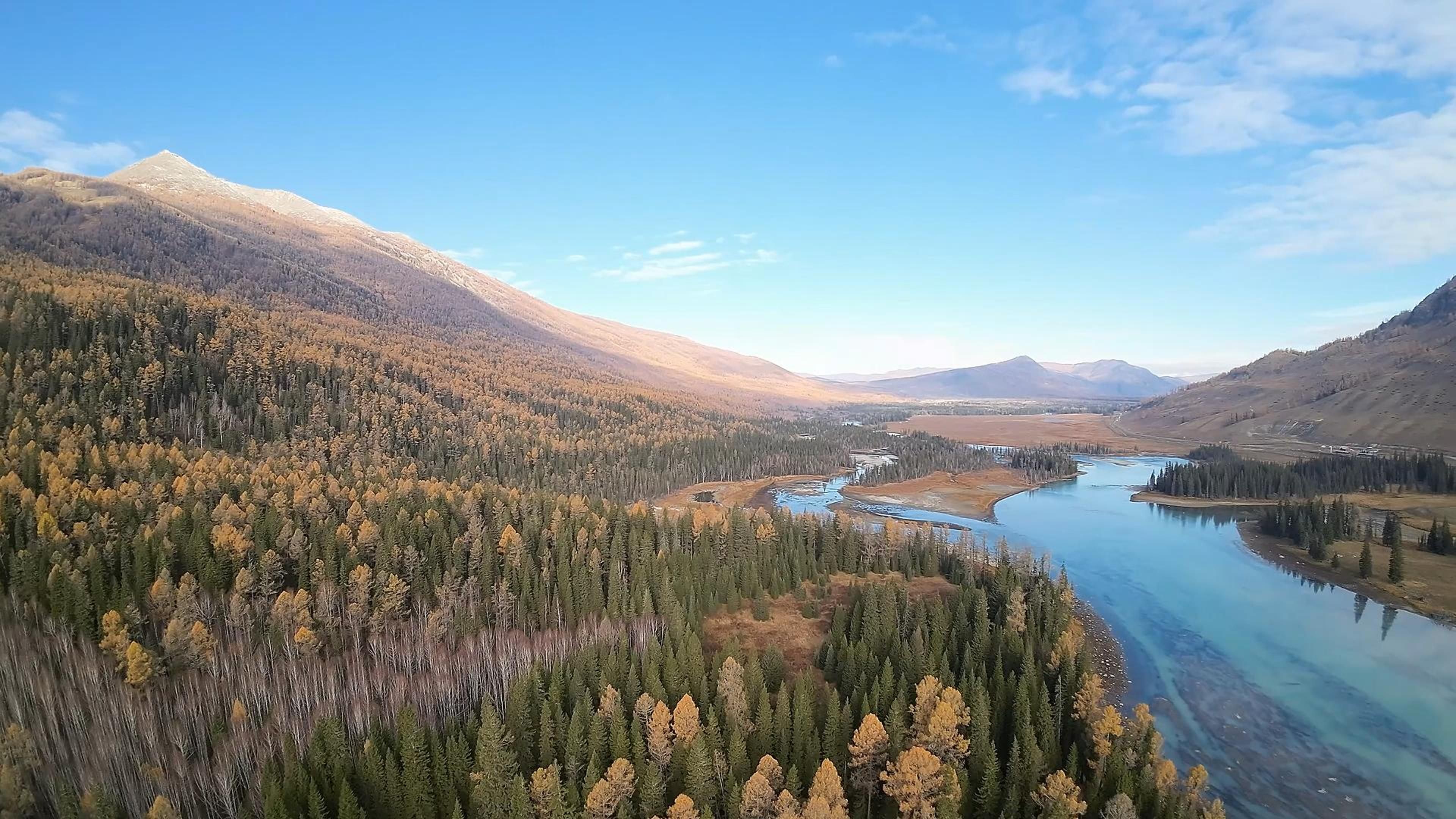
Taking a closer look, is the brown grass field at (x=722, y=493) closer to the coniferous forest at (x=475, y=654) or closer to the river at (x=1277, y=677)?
the coniferous forest at (x=475, y=654)

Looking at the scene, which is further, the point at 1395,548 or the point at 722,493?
the point at 722,493

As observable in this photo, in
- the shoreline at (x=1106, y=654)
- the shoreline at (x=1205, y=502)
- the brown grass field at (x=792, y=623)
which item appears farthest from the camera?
the shoreline at (x=1205, y=502)

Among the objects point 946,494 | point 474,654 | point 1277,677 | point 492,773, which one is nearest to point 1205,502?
point 946,494

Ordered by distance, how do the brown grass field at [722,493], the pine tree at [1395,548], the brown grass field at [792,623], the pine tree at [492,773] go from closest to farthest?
the pine tree at [492,773] → the brown grass field at [792,623] → the pine tree at [1395,548] → the brown grass field at [722,493]

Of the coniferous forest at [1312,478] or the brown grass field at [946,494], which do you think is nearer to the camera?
the coniferous forest at [1312,478]

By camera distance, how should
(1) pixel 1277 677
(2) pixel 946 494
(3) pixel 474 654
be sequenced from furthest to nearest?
(2) pixel 946 494 → (1) pixel 1277 677 → (3) pixel 474 654

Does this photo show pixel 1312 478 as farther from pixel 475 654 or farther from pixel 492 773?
pixel 492 773

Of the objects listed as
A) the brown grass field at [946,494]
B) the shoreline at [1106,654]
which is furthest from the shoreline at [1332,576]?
the brown grass field at [946,494]

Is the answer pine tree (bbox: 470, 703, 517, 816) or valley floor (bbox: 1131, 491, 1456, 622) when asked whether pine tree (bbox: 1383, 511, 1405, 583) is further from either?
pine tree (bbox: 470, 703, 517, 816)
